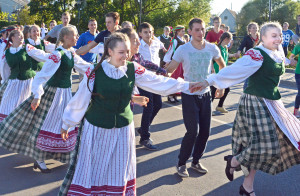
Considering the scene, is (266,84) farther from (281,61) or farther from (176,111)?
(176,111)

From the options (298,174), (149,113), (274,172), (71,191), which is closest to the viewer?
(71,191)

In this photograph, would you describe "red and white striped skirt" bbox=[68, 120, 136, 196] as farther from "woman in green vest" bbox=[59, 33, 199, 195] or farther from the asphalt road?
the asphalt road

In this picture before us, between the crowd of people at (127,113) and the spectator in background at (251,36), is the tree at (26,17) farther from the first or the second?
the crowd of people at (127,113)

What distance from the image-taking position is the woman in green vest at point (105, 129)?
9.95 ft

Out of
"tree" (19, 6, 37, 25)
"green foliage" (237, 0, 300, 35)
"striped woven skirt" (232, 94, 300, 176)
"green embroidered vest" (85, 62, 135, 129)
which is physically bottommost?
"striped woven skirt" (232, 94, 300, 176)

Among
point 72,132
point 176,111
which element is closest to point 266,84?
point 72,132

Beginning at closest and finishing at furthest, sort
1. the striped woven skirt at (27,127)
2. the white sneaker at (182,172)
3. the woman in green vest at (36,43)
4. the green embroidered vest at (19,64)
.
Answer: the white sneaker at (182,172)
the striped woven skirt at (27,127)
the green embroidered vest at (19,64)
the woman in green vest at (36,43)

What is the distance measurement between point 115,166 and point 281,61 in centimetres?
208

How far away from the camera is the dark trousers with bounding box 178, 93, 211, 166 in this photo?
417 centimetres

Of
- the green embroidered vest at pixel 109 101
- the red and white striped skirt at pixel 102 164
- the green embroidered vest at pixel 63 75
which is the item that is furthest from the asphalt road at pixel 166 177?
the green embroidered vest at pixel 109 101

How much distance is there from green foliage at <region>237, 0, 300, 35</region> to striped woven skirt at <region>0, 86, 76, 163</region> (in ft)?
146

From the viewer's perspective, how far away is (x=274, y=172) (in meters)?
3.57

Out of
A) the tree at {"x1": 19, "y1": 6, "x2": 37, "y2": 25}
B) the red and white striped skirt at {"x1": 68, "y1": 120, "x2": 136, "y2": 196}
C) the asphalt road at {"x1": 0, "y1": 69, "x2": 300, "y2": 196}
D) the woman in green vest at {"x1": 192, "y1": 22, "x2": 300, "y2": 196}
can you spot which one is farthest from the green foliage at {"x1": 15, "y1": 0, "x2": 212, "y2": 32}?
the red and white striped skirt at {"x1": 68, "y1": 120, "x2": 136, "y2": 196}

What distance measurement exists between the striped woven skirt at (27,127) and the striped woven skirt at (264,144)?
91.7 inches
